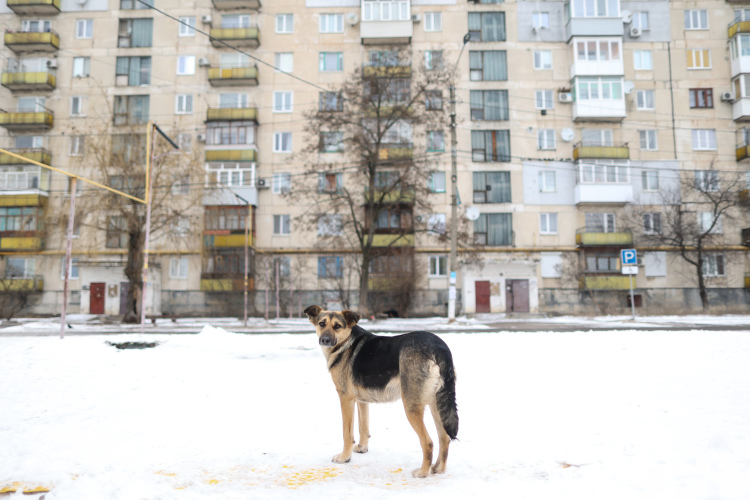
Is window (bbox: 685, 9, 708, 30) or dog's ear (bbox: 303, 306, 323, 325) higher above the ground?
window (bbox: 685, 9, 708, 30)

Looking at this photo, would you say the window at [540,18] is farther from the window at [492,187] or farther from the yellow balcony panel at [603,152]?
the window at [492,187]

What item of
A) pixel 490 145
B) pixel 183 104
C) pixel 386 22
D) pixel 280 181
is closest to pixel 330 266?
pixel 280 181

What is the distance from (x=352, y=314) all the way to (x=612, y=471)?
111 inches

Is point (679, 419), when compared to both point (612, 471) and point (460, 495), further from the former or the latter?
point (460, 495)

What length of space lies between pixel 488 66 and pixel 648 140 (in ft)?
49.5

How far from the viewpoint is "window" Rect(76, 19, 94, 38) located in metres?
43.8

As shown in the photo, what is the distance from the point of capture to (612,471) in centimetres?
447

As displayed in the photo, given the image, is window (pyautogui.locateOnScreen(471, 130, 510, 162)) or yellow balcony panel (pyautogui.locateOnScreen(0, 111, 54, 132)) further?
window (pyautogui.locateOnScreen(471, 130, 510, 162))

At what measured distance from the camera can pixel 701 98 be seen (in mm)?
42625

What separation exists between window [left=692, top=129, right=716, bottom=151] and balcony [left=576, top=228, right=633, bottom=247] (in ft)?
34.5

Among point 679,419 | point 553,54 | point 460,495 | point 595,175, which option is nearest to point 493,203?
point 595,175

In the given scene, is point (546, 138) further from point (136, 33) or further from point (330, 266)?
point (136, 33)

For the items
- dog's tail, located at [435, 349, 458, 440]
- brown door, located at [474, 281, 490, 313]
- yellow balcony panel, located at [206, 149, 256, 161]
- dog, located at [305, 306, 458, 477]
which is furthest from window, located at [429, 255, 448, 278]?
dog's tail, located at [435, 349, 458, 440]

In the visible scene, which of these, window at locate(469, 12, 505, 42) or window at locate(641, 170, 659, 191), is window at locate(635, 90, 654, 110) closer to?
window at locate(641, 170, 659, 191)
